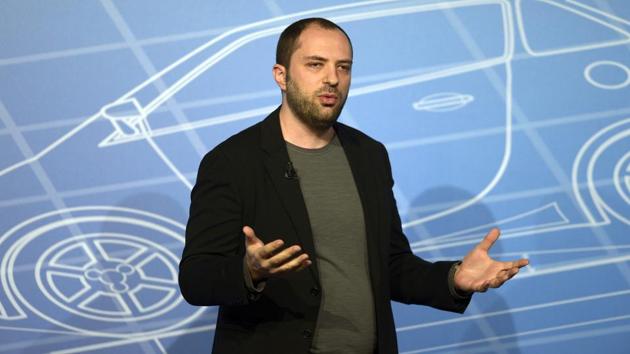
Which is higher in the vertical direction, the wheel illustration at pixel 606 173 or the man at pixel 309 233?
the man at pixel 309 233

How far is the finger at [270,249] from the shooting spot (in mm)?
1996

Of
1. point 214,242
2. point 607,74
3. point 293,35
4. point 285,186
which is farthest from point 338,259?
point 607,74

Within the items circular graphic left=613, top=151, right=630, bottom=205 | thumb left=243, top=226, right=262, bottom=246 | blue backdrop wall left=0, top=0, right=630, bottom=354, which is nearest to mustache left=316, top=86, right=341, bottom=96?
thumb left=243, top=226, right=262, bottom=246

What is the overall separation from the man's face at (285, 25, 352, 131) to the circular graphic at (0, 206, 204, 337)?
4.27 ft

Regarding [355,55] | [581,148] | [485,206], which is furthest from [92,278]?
[581,148]

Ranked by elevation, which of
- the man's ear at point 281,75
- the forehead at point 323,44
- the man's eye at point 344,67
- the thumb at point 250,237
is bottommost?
the thumb at point 250,237

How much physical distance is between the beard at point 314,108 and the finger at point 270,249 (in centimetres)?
62

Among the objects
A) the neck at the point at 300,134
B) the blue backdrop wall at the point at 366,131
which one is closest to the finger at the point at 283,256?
the neck at the point at 300,134

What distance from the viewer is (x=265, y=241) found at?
7.83ft

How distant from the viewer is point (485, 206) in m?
3.88

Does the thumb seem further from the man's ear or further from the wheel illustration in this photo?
the wheel illustration

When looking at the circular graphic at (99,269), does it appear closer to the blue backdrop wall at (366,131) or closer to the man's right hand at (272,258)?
the blue backdrop wall at (366,131)

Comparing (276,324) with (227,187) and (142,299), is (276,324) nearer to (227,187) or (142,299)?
(227,187)

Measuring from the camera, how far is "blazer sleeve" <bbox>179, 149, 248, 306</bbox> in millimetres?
2189
